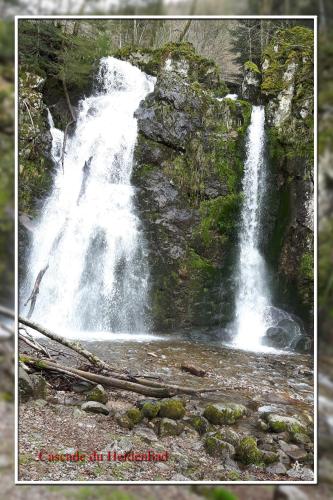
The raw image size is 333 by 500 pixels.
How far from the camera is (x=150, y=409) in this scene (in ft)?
8.71

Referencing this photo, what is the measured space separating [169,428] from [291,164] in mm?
2120

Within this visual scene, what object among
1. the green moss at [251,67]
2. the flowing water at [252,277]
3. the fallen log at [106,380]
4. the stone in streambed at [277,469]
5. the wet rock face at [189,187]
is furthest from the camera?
the wet rock face at [189,187]

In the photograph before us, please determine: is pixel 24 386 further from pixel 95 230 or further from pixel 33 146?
pixel 33 146

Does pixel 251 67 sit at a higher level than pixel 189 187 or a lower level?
higher

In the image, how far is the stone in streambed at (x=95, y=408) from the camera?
2640mm

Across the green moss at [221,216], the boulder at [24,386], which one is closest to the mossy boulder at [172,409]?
the boulder at [24,386]

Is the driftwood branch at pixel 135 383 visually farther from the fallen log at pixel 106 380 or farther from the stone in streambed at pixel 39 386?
the stone in streambed at pixel 39 386

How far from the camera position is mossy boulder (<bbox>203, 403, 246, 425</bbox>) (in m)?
2.69

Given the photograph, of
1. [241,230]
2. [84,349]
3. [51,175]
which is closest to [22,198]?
[51,175]

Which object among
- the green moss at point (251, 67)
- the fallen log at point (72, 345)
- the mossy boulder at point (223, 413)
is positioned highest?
the green moss at point (251, 67)

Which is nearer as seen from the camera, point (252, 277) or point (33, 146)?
point (33, 146)

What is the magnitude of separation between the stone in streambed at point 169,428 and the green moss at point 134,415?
14 centimetres

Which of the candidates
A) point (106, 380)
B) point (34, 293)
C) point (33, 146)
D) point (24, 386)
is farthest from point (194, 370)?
point (33, 146)

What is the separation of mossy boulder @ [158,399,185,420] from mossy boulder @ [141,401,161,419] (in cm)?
3
